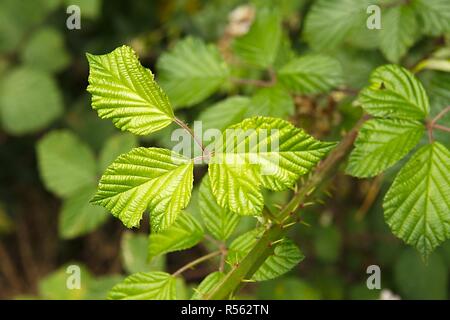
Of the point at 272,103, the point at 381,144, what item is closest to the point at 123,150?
the point at 272,103

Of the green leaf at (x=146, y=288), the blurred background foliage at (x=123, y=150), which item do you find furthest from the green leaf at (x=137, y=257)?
the green leaf at (x=146, y=288)

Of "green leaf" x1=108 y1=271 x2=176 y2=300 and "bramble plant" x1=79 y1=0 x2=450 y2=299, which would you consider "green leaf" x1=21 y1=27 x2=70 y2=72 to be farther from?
"green leaf" x1=108 y1=271 x2=176 y2=300

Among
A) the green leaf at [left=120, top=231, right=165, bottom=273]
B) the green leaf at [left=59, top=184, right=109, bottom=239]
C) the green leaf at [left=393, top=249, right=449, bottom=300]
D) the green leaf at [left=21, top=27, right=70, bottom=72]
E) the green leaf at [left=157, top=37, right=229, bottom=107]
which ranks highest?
the green leaf at [left=21, top=27, right=70, bottom=72]

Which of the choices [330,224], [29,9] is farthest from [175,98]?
[29,9]

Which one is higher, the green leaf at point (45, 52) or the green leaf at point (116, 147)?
the green leaf at point (45, 52)

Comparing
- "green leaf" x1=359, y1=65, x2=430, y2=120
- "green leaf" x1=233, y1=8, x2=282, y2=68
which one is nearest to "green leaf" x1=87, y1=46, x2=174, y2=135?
"green leaf" x1=359, y1=65, x2=430, y2=120

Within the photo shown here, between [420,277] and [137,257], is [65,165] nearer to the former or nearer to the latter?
[137,257]

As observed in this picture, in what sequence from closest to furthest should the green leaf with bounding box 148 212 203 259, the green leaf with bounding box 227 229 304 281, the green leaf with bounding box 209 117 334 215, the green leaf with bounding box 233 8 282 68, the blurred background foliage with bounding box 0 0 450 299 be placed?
1. the green leaf with bounding box 209 117 334 215
2. the green leaf with bounding box 227 229 304 281
3. the green leaf with bounding box 148 212 203 259
4. the green leaf with bounding box 233 8 282 68
5. the blurred background foliage with bounding box 0 0 450 299

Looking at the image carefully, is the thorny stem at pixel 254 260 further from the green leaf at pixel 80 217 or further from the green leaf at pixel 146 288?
the green leaf at pixel 80 217
